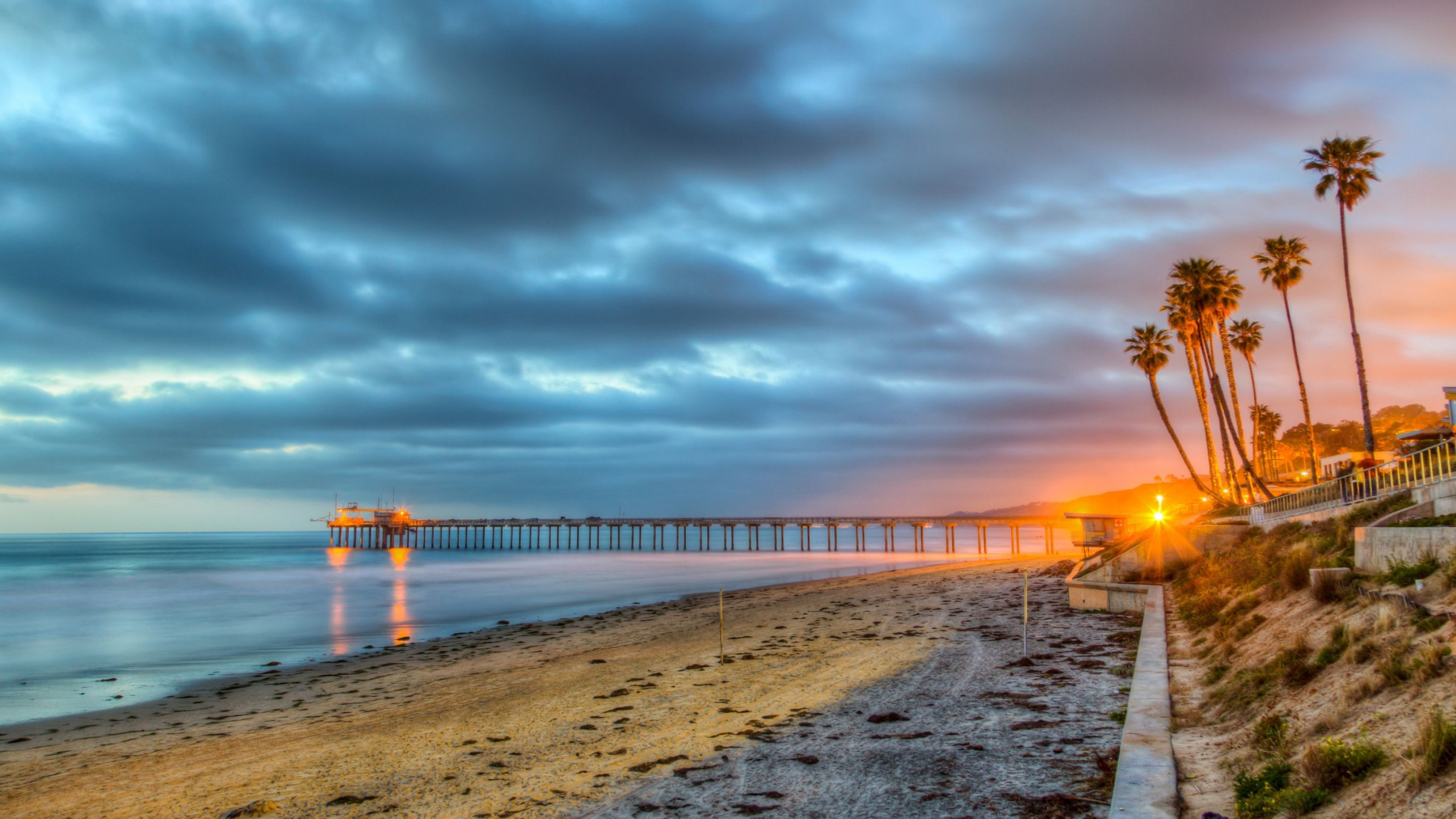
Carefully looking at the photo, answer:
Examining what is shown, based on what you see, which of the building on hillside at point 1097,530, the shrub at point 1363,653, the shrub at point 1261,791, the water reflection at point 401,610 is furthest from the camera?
the building on hillside at point 1097,530

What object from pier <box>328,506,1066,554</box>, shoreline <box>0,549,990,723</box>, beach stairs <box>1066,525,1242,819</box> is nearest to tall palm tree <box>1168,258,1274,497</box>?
beach stairs <box>1066,525,1242,819</box>

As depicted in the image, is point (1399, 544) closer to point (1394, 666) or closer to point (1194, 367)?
point (1394, 666)

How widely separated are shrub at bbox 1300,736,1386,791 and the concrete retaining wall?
467 cm

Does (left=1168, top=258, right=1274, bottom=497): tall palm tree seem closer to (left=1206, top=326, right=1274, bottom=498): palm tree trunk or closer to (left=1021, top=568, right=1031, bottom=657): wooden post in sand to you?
(left=1206, top=326, right=1274, bottom=498): palm tree trunk

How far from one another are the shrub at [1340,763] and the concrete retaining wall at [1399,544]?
184 inches

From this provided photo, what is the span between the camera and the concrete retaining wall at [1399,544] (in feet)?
29.7

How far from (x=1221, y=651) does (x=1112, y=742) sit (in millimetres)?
3727

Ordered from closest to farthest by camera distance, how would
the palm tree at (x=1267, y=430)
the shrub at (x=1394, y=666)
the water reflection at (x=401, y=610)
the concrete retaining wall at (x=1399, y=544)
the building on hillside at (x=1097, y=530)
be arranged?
1. the shrub at (x=1394, y=666)
2. the concrete retaining wall at (x=1399, y=544)
3. the water reflection at (x=401, y=610)
4. the building on hillside at (x=1097, y=530)
5. the palm tree at (x=1267, y=430)

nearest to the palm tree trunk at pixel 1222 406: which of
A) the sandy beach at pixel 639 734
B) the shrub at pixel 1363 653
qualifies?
the sandy beach at pixel 639 734

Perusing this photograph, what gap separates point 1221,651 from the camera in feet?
36.6

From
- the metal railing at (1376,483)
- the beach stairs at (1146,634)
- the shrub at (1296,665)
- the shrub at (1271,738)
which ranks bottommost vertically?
the beach stairs at (1146,634)

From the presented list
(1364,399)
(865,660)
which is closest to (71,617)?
(865,660)

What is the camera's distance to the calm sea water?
74.3 feet

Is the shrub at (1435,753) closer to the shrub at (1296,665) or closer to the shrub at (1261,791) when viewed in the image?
the shrub at (1261,791)
